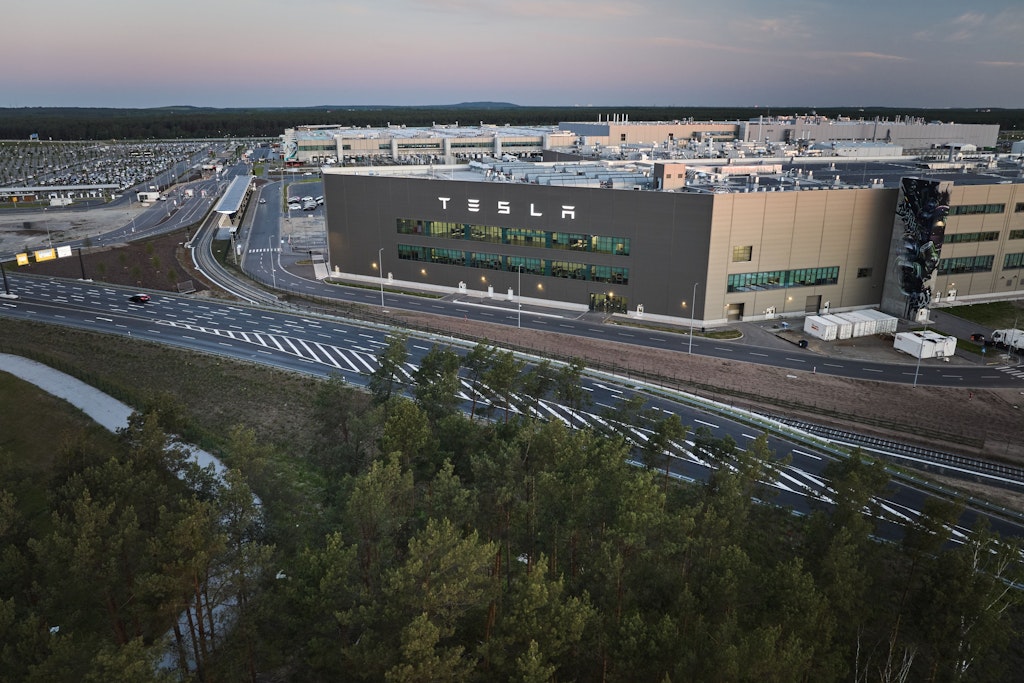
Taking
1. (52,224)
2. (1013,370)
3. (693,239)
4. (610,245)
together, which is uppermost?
(693,239)

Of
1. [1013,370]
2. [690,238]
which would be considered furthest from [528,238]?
[1013,370]

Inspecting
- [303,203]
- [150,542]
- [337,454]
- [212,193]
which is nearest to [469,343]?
[337,454]

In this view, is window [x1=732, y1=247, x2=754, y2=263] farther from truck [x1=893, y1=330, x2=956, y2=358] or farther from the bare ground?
truck [x1=893, y1=330, x2=956, y2=358]

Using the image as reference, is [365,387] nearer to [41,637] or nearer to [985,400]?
[41,637]

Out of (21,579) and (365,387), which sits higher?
(21,579)

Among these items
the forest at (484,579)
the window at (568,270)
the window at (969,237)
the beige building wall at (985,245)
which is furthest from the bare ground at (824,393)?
the forest at (484,579)

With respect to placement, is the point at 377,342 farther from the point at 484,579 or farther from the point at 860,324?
the point at 860,324

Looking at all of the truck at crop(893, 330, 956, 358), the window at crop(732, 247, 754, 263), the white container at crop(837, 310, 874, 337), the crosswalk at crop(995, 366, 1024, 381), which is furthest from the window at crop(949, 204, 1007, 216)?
the window at crop(732, 247, 754, 263)

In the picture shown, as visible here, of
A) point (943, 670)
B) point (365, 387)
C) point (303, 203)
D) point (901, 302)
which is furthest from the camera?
point (303, 203)
